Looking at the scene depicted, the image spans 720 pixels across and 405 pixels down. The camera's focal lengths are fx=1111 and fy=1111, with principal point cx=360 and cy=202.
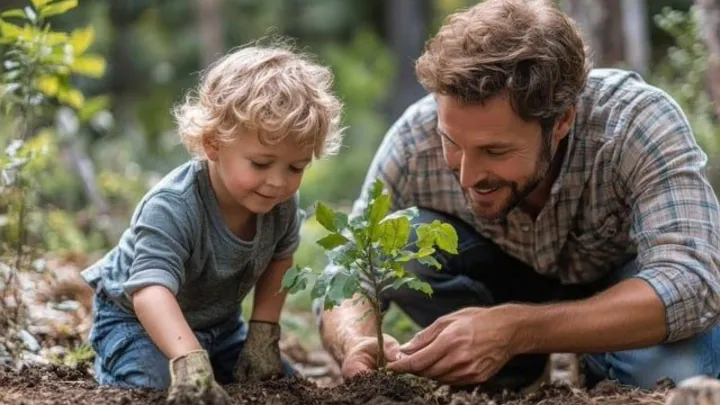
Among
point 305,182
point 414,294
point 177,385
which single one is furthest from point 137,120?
point 177,385

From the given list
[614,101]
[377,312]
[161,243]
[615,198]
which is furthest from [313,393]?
[614,101]

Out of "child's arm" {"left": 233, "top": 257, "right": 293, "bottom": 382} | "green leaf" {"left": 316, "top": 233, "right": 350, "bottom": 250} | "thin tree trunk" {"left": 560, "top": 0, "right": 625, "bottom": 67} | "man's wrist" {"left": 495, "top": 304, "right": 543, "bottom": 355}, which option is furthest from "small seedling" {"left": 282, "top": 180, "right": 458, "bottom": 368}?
"thin tree trunk" {"left": 560, "top": 0, "right": 625, "bottom": 67}

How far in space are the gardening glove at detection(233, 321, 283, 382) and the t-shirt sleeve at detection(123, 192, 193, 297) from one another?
1.24ft

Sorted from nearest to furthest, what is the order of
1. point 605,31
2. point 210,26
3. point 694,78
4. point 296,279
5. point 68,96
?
point 296,279 < point 68,96 < point 694,78 < point 605,31 < point 210,26

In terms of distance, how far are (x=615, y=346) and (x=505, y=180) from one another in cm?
58

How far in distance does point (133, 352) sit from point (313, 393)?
23.5 inches

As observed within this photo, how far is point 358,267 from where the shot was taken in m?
2.98

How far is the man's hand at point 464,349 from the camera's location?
3.09 m

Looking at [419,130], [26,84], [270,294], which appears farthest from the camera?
[419,130]

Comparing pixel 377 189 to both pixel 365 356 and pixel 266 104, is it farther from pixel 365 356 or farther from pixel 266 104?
pixel 365 356

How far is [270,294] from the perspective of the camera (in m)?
3.51

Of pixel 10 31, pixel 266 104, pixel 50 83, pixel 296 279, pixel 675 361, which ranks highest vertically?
pixel 10 31

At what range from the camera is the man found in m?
3.17

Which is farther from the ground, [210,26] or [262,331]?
[210,26]
